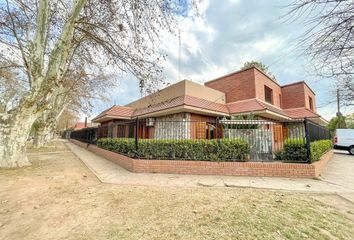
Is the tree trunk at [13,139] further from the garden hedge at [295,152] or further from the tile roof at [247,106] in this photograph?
the tile roof at [247,106]

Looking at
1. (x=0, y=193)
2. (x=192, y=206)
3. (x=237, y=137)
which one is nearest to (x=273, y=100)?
(x=237, y=137)

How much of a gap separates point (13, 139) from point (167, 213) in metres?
7.96

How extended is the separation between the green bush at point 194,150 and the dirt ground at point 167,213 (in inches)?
79.3

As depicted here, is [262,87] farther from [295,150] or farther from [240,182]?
[240,182]

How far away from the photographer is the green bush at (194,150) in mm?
6801

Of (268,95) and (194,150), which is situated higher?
(268,95)

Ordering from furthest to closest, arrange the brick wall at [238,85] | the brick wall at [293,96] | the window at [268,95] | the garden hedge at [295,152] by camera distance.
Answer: the brick wall at [293,96] → the window at [268,95] → the brick wall at [238,85] → the garden hedge at [295,152]

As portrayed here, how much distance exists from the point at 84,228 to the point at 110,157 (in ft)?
26.3

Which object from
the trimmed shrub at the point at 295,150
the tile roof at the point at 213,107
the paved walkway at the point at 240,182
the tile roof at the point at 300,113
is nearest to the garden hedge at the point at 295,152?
the trimmed shrub at the point at 295,150

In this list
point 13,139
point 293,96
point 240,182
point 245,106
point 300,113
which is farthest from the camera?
point 293,96

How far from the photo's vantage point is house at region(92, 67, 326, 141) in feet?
32.5

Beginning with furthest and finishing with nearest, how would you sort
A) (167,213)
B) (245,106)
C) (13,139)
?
(245,106), (13,139), (167,213)

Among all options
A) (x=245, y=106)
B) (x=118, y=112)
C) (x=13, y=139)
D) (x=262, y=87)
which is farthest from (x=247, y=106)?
(x=13, y=139)

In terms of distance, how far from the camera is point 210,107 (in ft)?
37.1
